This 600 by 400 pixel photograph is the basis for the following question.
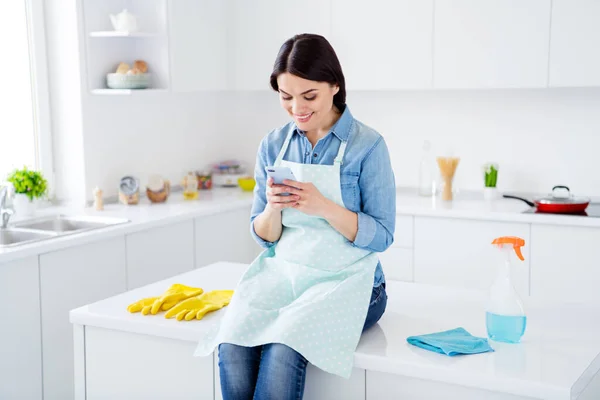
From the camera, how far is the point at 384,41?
4055 mm

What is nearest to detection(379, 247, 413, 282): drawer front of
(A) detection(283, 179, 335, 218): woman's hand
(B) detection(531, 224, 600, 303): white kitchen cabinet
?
(B) detection(531, 224, 600, 303): white kitchen cabinet

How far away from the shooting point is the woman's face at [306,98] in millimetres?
2035

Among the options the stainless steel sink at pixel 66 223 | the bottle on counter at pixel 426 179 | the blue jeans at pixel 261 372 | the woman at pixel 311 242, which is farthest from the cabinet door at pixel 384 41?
the blue jeans at pixel 261 372

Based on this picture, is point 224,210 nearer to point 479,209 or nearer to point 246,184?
point 246,184

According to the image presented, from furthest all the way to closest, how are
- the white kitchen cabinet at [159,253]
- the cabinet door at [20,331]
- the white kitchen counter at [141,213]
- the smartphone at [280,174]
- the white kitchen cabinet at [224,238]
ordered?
the white kitchen cabinet at [224,238] → the white kitchen cabinet at [159,253] → the white kitchen counter at [141,213] → the cabinet door at [20,331] → the smartphone at [280,174]

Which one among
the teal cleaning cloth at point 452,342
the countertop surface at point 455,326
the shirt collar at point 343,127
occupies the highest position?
the shirt collar at point 343,127

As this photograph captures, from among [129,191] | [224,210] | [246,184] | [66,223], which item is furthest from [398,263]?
[66,223]

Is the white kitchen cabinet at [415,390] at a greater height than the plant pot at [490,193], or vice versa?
the plant pot at [490,193]

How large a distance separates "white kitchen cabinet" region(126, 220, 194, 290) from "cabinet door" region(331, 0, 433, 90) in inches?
48.8

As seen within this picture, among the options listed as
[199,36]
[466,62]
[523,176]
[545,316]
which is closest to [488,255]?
[523,176]

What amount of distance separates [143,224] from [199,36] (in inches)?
51.8

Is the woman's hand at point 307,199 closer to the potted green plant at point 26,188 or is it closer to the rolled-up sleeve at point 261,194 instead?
the rolled-up sleeve at point 261,194

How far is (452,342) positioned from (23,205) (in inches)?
94.4

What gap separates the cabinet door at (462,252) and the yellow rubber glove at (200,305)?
174 cm
